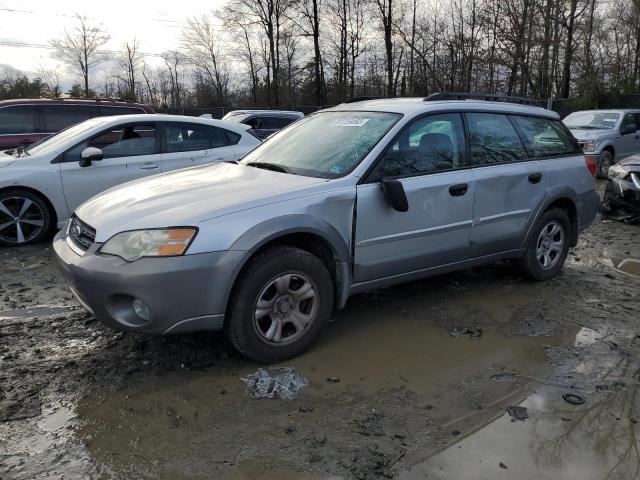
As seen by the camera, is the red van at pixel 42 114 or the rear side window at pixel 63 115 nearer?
the red van at pixel 42 114

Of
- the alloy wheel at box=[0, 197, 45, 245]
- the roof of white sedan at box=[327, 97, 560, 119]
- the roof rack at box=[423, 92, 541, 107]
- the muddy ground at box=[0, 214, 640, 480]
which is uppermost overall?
the roof rack at box=[423, 92, 541, 107]

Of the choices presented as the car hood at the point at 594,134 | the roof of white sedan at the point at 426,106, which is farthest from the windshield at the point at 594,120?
the roof of white sedan at the point at 426,106

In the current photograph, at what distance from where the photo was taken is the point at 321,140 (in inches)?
166

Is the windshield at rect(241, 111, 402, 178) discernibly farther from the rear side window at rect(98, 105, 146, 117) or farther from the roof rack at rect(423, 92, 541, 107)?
the rear side window at rect(98, 105, 146, 117)

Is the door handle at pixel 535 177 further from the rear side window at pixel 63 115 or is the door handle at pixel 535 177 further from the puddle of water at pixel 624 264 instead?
the rear side window at pixel 63 115

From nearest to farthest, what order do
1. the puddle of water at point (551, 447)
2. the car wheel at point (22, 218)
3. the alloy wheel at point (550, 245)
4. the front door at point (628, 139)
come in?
1. the puddle of water at point (551, 447)
2. the alloy wheel at point (550, 245)
3. the car wheel at point (22, 218)
4. the front door at point (628, 139)

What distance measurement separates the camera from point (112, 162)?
655cm

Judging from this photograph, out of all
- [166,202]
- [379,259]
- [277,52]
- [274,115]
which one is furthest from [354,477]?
[277,52]

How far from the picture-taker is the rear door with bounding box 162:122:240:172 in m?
6.96

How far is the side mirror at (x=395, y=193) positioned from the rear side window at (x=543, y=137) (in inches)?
71.0

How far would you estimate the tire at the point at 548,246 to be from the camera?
500 centimetres

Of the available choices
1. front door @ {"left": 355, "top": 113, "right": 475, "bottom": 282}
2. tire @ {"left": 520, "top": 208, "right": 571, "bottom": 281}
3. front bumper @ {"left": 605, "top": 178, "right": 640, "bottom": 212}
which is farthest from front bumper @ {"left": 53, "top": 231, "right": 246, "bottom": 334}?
front bumper @ {"left": 605, "top": 178, "right": 640, "bottom": 212}

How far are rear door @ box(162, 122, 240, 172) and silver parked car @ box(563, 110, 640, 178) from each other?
8899 mm

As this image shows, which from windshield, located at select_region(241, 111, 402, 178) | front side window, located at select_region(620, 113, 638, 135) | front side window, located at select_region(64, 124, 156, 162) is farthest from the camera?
front side window, located at select_region(620, 113, 638, 135)
